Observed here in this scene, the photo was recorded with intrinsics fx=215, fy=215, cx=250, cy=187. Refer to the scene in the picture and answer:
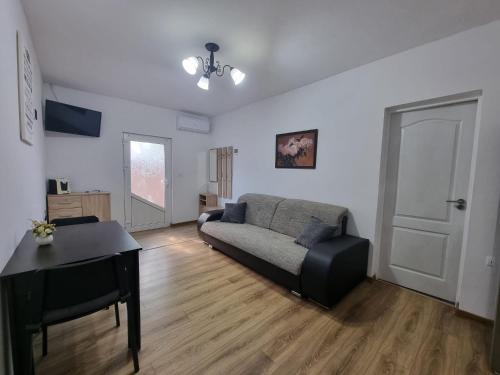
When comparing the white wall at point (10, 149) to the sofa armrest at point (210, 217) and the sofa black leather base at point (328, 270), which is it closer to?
the sofa black leather base at point (328, 270)

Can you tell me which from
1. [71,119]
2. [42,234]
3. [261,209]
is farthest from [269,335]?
[71,119]

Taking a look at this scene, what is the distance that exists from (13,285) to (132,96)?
3.60 meters

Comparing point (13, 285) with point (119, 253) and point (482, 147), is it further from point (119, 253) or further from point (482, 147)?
point (482, 147)

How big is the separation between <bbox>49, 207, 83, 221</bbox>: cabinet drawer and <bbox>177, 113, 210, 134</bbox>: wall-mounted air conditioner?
2.41 m

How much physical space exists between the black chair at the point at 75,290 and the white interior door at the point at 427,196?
8.95ft

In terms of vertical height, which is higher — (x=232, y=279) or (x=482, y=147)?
(x=482, y=147)

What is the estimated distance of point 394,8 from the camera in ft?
5.44

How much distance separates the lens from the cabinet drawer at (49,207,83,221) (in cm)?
→ 319

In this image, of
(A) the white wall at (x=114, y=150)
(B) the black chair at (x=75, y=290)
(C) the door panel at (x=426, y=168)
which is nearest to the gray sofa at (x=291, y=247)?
(C) the door panel at (x=426, y=168)

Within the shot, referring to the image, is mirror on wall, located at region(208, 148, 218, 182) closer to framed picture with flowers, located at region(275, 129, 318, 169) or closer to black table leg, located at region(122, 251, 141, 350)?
framed picture with flowers, located at region(275, 129, 318, 169)

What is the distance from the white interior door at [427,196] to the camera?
210 cm

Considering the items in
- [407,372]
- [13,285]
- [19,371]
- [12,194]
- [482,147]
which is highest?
[482,147]

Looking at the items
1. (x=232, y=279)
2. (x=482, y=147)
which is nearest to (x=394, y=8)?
(x=482, y=147)

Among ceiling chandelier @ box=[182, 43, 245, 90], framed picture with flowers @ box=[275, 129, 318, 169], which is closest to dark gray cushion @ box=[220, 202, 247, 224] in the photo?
framed picture with flowers @ box=[275, 129, 318, 169]
